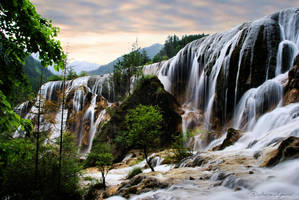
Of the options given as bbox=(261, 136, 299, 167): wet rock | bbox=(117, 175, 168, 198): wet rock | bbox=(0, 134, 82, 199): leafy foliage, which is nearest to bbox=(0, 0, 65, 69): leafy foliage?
bbox=(117, 175, 168, 198): wet rock

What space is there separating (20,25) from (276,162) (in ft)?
A: 27.8

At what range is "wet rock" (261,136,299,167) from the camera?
7.70 m

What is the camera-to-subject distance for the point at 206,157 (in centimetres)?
1193

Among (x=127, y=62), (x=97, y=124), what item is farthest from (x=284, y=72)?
(x=127, y=62)

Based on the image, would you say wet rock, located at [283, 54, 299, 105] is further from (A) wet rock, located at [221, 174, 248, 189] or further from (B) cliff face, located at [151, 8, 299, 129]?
(A) wet rock, located at [221, 174, 248, 189]

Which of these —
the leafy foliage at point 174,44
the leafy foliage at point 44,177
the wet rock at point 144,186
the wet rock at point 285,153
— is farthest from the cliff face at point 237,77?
the leafy foliage at point 174,44

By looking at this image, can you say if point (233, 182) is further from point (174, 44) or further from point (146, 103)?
point (174, 44)

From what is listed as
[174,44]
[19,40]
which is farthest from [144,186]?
[174,44]

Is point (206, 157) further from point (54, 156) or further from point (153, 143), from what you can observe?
point (54, 156)

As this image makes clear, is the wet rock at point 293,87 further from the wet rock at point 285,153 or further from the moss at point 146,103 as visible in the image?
the moss at point 146,103

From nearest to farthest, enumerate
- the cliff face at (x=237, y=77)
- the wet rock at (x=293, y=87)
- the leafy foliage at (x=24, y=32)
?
1. the leafy foliage at (x=24, y=32)
2. the wet rock at (x=293, y=87)
3. the cliff face at (x=237, y=77)

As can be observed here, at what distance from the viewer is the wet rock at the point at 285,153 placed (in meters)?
7.70

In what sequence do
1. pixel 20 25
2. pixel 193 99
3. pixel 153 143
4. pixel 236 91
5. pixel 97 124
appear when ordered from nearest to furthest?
1. pixel 20 25
2. pixel 153 143
3. pixel 236 91
4. pixel 193 99
5. pixel 97 124

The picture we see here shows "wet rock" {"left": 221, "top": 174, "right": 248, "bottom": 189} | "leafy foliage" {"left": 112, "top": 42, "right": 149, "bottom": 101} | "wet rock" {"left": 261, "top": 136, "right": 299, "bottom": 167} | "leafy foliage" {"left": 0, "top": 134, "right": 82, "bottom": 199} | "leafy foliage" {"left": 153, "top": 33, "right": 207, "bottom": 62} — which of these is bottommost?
"leafy foliage" {"left": 0, "top": 134, "right": 82, "bottom": 199}
